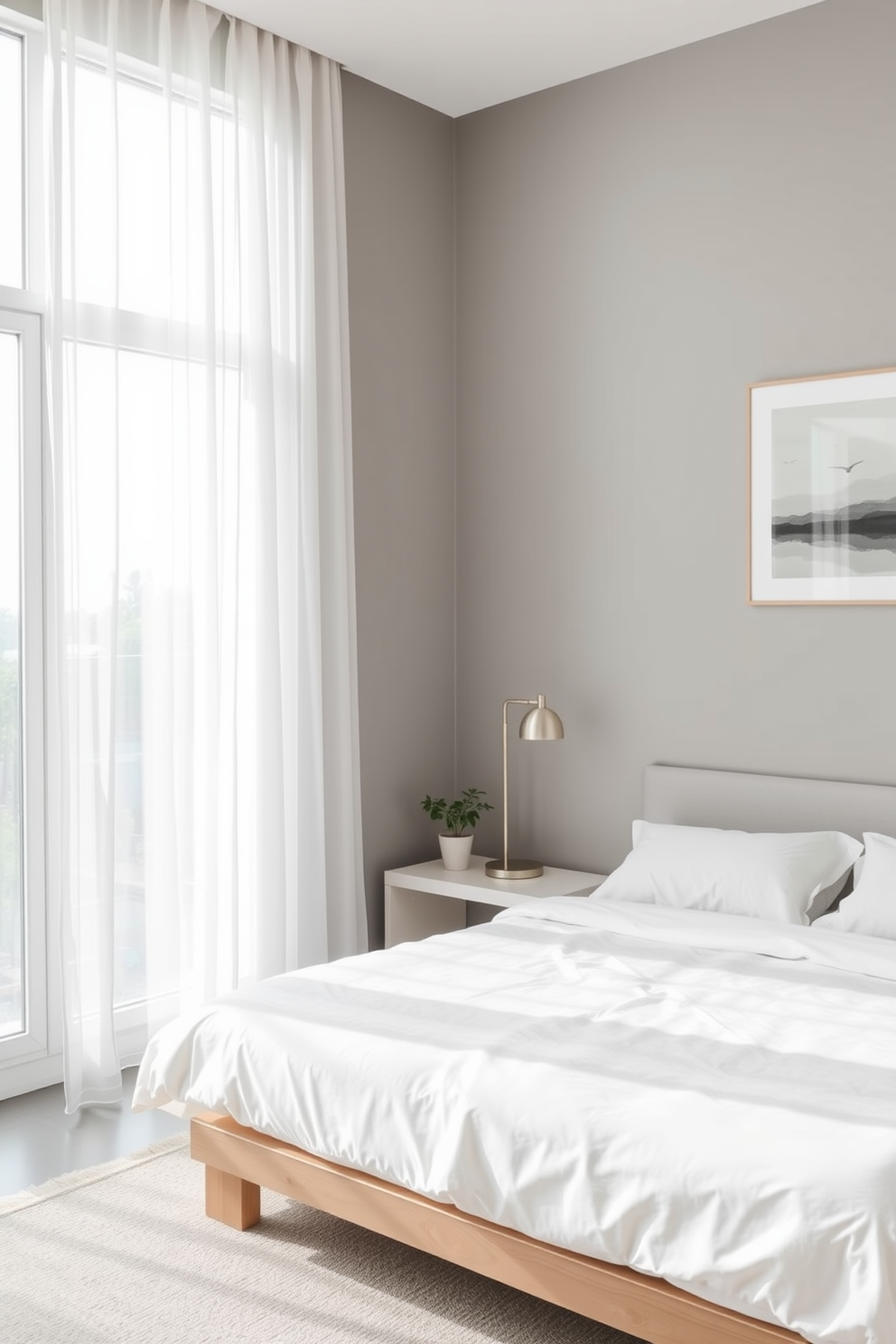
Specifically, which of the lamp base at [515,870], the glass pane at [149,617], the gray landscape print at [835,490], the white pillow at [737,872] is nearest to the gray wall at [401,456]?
the lamp base at [515,870]

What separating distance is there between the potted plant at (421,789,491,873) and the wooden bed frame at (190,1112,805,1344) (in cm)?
164

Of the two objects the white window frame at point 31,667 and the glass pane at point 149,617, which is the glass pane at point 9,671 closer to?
the white window frame at point 31,667

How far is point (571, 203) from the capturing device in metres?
4.25

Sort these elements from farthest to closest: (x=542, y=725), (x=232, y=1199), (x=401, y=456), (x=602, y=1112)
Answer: (x=401, y=456)
(x=542, y=725)
(x=232, y=1199)
(x=602, y=1112)

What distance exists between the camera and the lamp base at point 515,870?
13.3ft

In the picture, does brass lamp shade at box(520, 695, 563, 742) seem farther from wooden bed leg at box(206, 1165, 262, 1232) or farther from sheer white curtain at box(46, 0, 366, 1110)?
wooden bed leg at box(206, 1165, 262, 1232)

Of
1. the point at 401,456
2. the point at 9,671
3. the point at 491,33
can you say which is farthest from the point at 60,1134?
the point at 491,33

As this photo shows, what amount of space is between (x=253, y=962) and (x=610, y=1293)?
1.98m

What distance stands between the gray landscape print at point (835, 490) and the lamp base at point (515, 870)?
1246mm

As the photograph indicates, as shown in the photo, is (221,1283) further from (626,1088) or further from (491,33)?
(491,33)

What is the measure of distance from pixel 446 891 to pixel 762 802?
1052 mm

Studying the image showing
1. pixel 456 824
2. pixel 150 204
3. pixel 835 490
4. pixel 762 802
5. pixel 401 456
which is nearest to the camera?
pixel 150 204

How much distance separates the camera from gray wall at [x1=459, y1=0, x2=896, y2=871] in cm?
362

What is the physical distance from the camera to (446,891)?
13.2 feet
